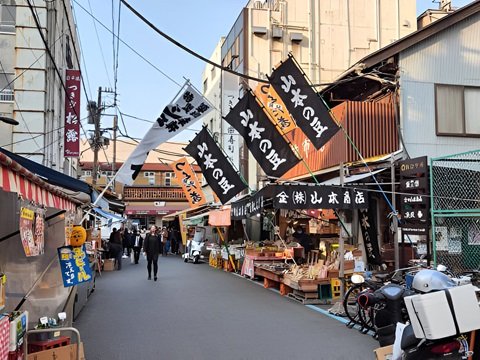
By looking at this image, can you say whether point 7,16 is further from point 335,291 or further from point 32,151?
point 335,291

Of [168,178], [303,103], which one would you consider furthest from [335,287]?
[168,178]

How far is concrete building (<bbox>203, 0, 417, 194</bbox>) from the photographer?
2895 cm

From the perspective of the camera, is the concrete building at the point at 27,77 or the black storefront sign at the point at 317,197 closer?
the black storefront sign at the point at 317,197

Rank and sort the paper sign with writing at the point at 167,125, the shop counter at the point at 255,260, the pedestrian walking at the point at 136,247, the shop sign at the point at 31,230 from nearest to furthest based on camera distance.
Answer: the shop sign at the point at 31,230, the paper sign with writing at the point at 167,125, the shop counter at the point at 255,260, the pedestrian walking at the point at 136,247

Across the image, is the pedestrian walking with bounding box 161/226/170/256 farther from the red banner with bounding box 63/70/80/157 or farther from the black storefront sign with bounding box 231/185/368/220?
the black storefront sign with bounding box 231/185/368/220

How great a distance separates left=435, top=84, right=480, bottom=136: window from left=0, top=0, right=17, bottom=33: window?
1648 centimetres

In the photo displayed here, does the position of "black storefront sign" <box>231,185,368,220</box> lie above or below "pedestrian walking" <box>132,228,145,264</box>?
above

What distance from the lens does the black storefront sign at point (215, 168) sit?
1398cm

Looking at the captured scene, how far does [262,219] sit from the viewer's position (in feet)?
82.7

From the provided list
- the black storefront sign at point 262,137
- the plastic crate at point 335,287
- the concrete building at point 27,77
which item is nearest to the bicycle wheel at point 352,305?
the plastic crate at point 335,287

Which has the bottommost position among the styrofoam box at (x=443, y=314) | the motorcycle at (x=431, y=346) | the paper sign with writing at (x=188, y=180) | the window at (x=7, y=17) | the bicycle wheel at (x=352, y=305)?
the bicycle wheel at (x=352, y=305)

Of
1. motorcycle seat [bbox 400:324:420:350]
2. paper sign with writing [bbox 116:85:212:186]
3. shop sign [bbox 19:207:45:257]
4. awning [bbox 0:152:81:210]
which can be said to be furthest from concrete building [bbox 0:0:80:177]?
motorcycle seat [bbox 400:324:420:350]

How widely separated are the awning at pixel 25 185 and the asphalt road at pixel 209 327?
304 cm

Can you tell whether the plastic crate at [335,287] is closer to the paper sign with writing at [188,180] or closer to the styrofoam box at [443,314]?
the styrofoam box at [443,314]
